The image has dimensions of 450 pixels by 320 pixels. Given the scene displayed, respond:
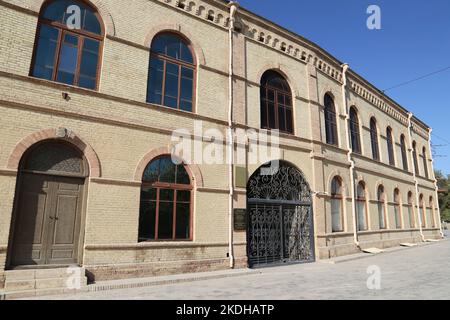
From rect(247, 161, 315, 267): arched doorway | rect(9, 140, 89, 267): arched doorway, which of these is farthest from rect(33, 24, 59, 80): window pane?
rect(247, 161, 315, 267): arched doorway

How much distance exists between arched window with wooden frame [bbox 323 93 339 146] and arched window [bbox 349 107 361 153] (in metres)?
1.59

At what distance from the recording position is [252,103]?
485 inches

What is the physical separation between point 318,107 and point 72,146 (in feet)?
34.2

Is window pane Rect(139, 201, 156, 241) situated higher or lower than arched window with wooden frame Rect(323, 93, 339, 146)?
lower

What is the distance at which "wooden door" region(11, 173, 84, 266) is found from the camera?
766cm

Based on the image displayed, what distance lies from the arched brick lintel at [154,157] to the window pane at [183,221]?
77 cm

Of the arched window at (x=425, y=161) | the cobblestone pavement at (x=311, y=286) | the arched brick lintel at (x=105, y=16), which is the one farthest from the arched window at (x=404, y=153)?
the arched brick lintel at (x=105, y=16)

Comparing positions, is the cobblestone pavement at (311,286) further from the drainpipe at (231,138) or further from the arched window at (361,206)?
the arched window at (361,206)

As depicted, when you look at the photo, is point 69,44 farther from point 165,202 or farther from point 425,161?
point 425,161

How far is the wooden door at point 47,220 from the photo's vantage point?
7664 millimetres

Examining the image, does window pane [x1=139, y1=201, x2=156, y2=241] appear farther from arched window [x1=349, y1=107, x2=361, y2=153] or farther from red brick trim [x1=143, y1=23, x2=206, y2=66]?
arched window [x1=349, y1=107, x2=361, y2=153]

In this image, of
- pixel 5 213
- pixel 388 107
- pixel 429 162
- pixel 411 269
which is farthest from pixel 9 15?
pixel 429 162

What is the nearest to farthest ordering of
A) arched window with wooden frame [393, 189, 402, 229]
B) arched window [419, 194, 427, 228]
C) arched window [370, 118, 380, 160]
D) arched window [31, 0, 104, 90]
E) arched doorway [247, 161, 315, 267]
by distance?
arched window [31, 0, 104, 90]
arched doorway [247, 161, 315, 267]
arched window [370, 118, 380, 160]
arched window with wooden frame [393, 189, 402, 229]
arched window [419, 194, 427, 228]
